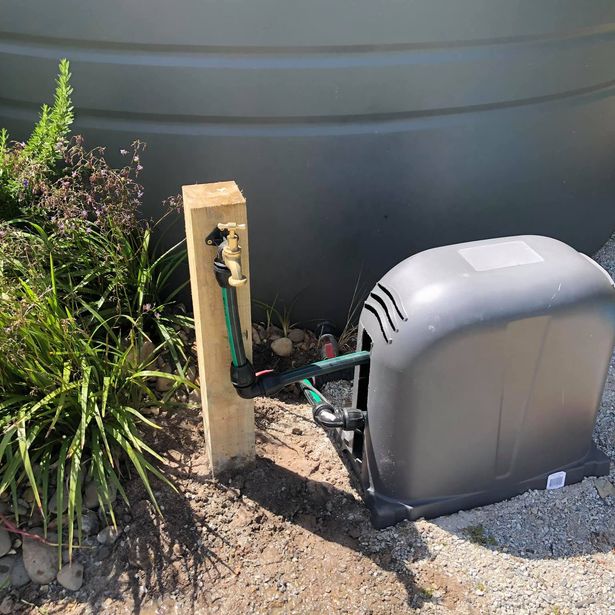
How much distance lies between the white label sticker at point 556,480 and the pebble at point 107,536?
133 centimetres

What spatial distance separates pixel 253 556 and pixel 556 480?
0.98 metres

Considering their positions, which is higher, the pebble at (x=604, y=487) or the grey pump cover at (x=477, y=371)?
the grey pump cover at (x=477, y=371)

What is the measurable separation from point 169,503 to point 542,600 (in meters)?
1.08

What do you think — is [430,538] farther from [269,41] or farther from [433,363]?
[269,41]

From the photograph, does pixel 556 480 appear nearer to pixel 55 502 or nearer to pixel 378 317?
pixel 378 317

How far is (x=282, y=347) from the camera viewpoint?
2.62 metres

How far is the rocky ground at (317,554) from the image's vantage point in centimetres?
173

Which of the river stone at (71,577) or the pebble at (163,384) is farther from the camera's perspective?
the pebble at (163,384)

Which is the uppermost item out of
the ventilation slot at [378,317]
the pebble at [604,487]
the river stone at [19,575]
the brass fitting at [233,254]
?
the brass fitting at [233,254]

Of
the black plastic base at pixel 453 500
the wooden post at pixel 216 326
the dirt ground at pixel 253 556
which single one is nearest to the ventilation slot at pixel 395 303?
the wooden post at pixel 216 326

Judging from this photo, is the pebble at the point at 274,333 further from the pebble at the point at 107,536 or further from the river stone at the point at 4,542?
the river stone at the point at 4,542

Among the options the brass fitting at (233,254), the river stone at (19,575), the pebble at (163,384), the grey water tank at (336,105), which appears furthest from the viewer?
the pebble at (163,384)

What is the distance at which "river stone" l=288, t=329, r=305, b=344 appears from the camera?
271 centimetres

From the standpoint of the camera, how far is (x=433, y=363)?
168 cm
